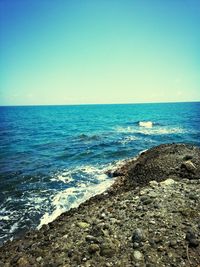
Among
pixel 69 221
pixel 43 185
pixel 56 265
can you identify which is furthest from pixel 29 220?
pixel 56 265

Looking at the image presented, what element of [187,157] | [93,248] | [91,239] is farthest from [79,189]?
[93,248]

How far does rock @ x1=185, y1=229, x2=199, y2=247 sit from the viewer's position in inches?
243

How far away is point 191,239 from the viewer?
632cm

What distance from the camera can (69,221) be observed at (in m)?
8.73

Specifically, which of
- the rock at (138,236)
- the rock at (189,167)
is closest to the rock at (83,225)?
the rock at (138,236)

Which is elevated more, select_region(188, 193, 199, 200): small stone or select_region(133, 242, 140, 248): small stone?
select_region(188, 193, 199, 200): small stone

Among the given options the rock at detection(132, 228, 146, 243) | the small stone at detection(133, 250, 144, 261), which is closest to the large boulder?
the rock at detection(132, 228, 146, 243)

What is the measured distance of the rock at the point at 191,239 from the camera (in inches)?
243

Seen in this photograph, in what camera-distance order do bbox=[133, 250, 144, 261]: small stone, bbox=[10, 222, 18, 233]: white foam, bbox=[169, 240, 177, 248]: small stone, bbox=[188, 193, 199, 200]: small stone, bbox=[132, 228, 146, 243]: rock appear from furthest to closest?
bbox=[10, 222, 18, 233]: white foam < bbox=[188, 193, 199, 200]: small stone < bbox=[132, 228, 146, 243]: rock < bbox=[169, 240, 177, 248]: small stone < bbox=[133, 250, 144, 261]: small stone

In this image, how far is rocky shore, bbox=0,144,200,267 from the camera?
19.5 feet

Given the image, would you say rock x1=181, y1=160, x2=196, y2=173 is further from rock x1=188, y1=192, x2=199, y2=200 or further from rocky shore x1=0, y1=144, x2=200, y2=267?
rock x1=188, y1=192, x2=199, y2=200

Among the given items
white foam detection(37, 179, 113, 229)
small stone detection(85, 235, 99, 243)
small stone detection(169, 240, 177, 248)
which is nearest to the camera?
small stone detection(169, 240, 177, 248)

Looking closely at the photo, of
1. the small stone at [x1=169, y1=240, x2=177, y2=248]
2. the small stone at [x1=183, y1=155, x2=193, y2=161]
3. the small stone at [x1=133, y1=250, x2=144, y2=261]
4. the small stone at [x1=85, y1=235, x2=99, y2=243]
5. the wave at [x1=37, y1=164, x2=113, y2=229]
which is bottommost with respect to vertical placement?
the wave at [x1=37, y1=164, x2=113, y2=229]

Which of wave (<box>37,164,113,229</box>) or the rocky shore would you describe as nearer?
the rocky shore
